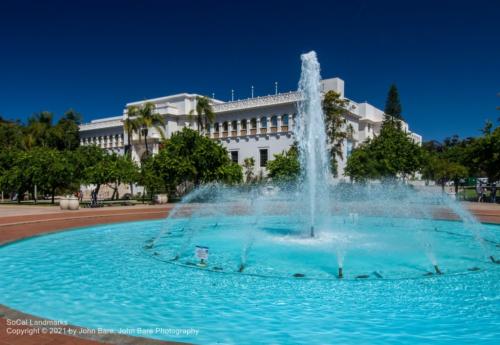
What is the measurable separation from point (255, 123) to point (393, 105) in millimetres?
24645

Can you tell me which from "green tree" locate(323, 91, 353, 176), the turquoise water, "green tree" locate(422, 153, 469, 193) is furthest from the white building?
the turquoise water

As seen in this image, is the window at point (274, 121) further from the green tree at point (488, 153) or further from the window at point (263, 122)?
the green tree at point (488, 153)

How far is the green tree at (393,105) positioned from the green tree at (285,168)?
92.7ft

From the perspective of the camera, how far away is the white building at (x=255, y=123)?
42500mm

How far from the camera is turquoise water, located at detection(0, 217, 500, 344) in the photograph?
5746mm

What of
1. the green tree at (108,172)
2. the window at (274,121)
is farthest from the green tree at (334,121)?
the green tree at (108,172)

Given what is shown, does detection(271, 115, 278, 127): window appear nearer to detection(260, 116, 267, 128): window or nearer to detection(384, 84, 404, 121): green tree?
detection(260, 116, 267, 128): window

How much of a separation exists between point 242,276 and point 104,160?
25.9m

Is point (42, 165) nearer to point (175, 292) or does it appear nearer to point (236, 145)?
point (236, 145)

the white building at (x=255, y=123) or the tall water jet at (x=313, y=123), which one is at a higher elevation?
the white building at (x=255, y=123)

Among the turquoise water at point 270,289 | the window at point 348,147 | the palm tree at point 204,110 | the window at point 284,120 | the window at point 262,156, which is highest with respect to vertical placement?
the palm tree at point 204,110

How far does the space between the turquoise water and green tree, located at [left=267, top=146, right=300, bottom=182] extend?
21.2 metres

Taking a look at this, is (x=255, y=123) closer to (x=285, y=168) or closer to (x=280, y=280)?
(x=285, y=168)

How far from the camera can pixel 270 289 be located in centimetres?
766
